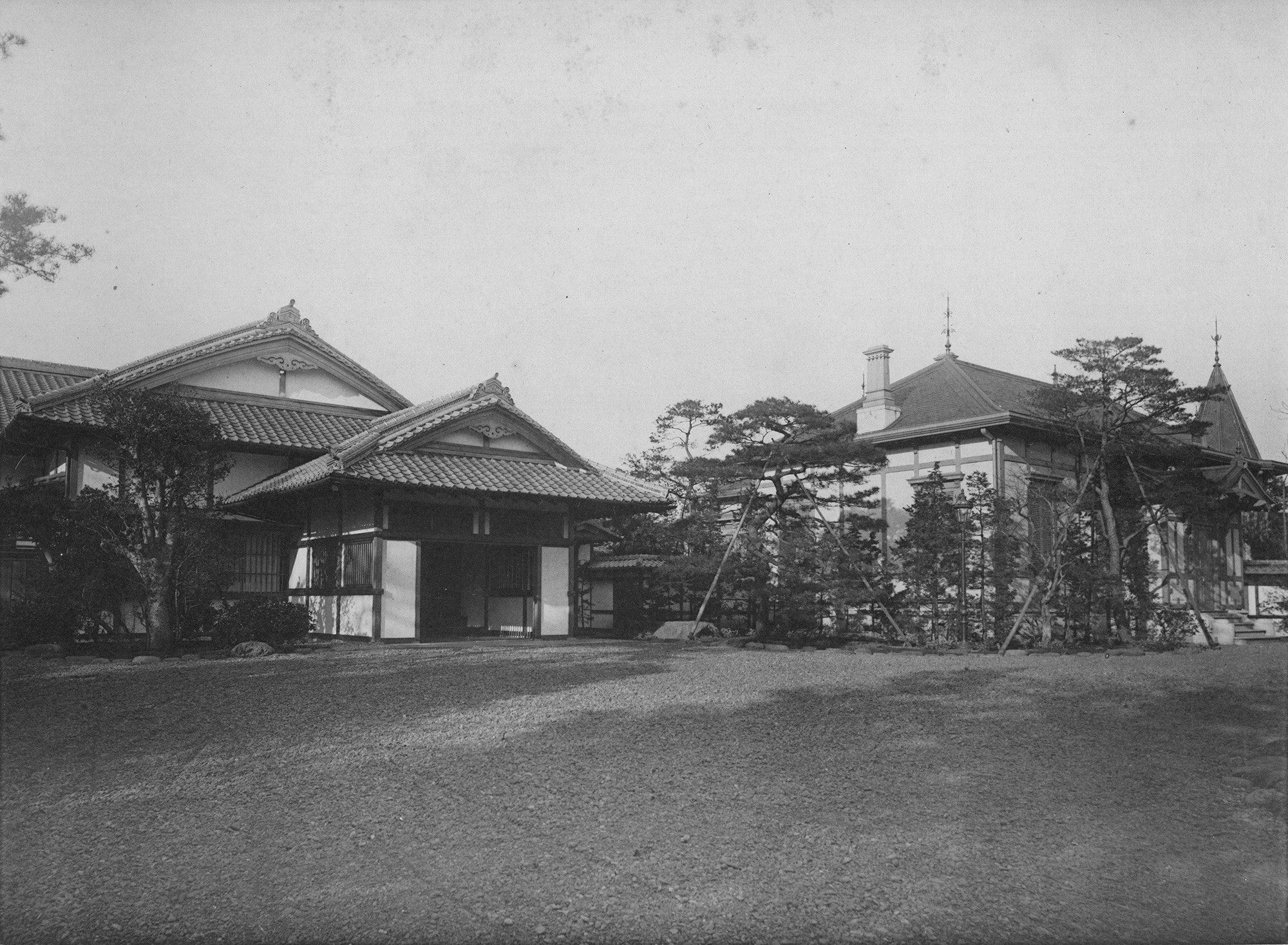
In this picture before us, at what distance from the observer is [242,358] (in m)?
16.6

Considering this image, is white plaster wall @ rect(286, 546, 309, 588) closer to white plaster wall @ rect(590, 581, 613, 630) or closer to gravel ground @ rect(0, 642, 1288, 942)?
white plaster wall @ rect(590, 581, 613, 630)

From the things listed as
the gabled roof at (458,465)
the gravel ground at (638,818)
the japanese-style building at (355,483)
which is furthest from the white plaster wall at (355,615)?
the gravel ground at (638,818)

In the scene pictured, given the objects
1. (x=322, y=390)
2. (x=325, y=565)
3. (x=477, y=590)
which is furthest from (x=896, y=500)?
(x=322, y=390)

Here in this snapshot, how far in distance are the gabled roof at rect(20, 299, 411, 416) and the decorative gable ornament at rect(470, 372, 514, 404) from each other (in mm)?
3385

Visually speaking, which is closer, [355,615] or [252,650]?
[252,650]

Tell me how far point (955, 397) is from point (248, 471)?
13.2 metres

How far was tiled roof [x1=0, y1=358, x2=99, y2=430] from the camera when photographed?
54.7ft

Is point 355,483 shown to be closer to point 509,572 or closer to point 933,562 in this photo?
point 509,572

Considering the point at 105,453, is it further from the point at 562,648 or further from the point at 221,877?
the point at 221,877

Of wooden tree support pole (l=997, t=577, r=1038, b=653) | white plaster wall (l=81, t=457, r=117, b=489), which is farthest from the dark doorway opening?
wooden tree support pole (l=997, t=577, r=1038, b=653)

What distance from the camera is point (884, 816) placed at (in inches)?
177

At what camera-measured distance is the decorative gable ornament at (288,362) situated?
16.9 m

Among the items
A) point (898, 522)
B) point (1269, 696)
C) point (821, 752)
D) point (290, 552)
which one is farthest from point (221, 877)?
point (898, 522)

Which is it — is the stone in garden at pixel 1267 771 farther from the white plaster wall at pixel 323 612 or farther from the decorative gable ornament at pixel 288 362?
the decorative gable ornament at pixel 288 362
